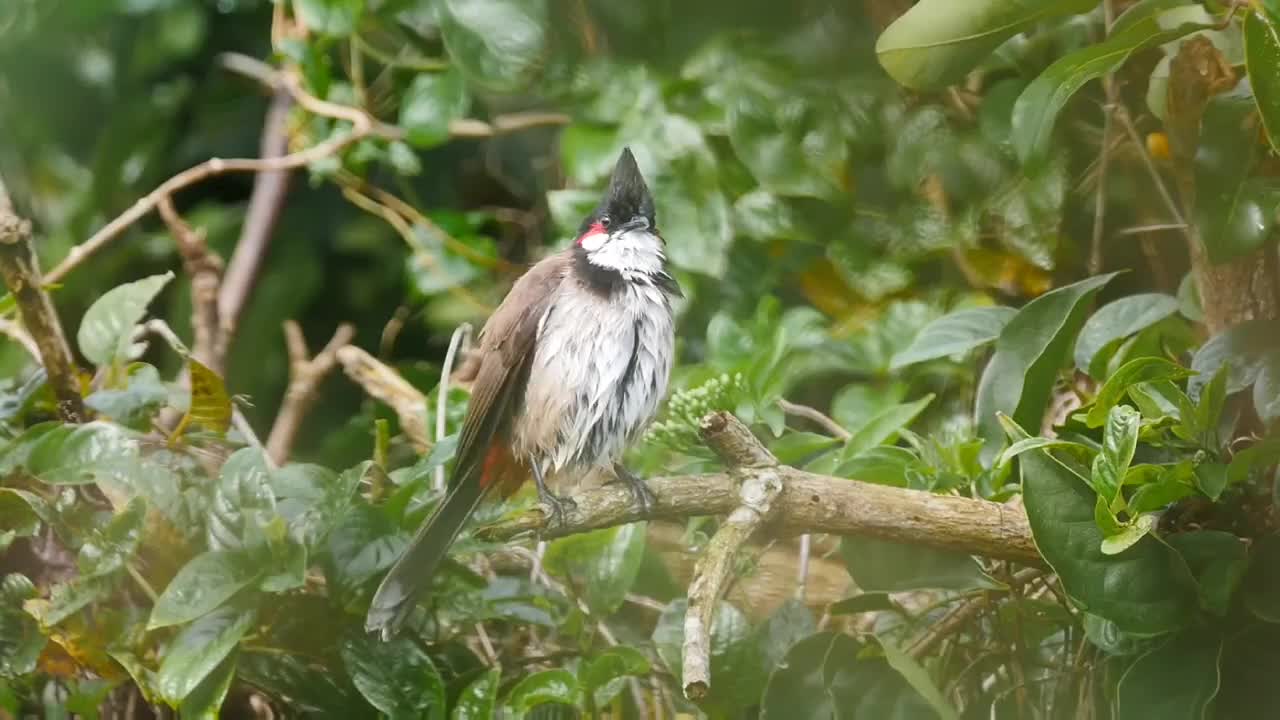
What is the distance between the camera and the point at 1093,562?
5.50 feet

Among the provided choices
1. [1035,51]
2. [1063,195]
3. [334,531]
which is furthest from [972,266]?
[334,531]

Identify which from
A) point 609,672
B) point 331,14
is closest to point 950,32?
point 609,672

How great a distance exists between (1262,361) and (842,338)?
104 centimetres

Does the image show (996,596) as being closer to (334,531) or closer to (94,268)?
(334,531)

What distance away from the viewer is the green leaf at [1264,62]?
1.67m

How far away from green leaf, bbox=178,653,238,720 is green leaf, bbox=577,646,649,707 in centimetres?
46

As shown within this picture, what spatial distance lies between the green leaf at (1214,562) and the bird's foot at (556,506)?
2.42ft

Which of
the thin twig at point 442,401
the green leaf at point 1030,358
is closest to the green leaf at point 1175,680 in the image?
the green leaf at point 1030,358

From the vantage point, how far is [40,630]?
2.03m

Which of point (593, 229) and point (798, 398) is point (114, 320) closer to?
point (593, 229)

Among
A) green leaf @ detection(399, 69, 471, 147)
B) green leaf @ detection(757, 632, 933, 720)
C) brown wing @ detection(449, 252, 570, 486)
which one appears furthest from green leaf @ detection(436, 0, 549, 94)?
green leaf @ detection(757, 632, 933, 720)

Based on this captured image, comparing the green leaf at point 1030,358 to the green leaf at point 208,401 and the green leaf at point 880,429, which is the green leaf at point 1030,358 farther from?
the green leaf at point 208,401

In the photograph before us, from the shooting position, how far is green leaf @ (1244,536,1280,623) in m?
1.69

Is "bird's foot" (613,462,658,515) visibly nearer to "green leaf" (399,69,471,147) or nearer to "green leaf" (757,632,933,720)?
"green leaf" (757,632,933,720)
